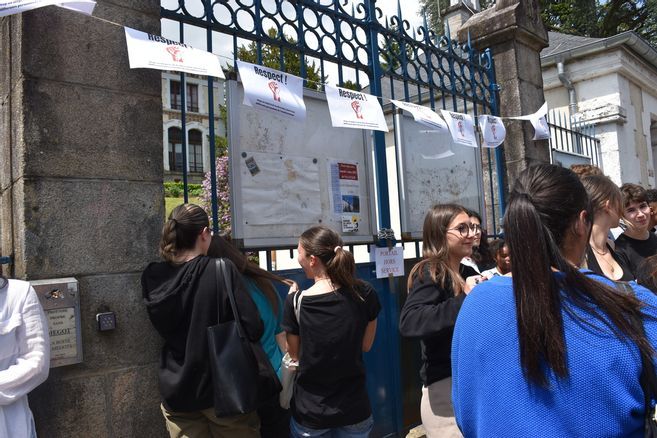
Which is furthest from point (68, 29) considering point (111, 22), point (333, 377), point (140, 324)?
point (333, 377)

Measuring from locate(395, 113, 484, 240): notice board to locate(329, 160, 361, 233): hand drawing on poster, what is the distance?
53 centimetres

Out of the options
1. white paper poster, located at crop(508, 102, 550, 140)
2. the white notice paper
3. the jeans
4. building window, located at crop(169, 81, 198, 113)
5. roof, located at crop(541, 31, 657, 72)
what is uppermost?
building window, located at crop(169, 81, 198, 113)

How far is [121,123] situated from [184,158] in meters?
0.39

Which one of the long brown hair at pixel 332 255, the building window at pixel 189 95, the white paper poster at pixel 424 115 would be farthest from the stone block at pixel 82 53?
the building window at pixel 189 95

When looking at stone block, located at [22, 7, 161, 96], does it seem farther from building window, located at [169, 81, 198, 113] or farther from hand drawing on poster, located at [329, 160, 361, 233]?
building window, located at [169, 81, 198, 113]

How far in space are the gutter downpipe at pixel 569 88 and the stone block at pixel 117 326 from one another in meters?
9.41

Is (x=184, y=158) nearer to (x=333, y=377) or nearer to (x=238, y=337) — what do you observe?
(x=238, y=337)

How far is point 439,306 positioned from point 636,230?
6.10 ft

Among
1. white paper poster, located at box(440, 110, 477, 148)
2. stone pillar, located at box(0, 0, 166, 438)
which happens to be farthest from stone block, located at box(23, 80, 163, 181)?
white paper poster, located at box(440, 110, 477, 148)

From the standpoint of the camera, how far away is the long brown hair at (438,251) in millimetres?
2906

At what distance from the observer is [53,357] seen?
97.3 inches

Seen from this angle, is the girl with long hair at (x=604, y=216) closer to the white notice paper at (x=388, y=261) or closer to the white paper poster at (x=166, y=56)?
the white notice paper at (x=388, y=261)

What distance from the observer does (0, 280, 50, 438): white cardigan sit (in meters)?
2.16

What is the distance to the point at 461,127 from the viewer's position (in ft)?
15.0
